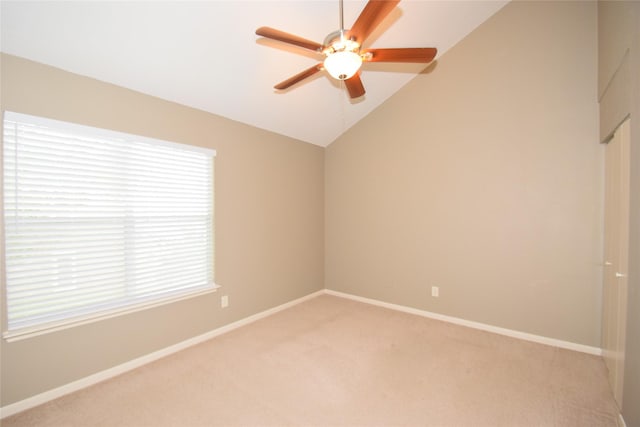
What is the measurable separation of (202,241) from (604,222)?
3.91m

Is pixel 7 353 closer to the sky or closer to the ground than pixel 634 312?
closer to the ground

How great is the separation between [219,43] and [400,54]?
150 cm

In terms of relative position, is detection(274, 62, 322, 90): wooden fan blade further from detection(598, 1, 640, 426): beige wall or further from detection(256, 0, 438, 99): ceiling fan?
detection(598, 1, 640, 426): beige wall

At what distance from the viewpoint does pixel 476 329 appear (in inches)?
127

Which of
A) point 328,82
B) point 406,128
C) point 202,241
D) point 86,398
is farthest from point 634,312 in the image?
point 86,398

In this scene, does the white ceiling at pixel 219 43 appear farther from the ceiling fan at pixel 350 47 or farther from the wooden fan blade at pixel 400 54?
the wooden fan blade at pixel 400 54

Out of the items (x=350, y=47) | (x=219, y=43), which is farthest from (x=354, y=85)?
(x=219, y=43)

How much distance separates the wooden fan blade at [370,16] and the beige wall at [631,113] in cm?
149

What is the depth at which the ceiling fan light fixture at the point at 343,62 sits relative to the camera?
160cm

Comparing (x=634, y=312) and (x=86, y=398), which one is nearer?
(x=634, y=312)

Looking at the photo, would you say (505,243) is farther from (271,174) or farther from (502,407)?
(271,174)

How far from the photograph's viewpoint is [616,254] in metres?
2.14

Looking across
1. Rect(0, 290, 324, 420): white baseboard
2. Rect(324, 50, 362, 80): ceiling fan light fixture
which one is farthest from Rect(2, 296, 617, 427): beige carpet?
Rect(324, 50, 362, 80): ceiling fan light fixture

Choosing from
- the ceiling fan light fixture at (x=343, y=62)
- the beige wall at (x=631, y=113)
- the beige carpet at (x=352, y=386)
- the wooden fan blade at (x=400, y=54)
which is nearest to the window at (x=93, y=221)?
the beige carpet at (x=352, y=386)
